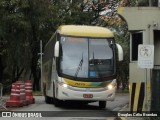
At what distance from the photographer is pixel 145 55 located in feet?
53.2

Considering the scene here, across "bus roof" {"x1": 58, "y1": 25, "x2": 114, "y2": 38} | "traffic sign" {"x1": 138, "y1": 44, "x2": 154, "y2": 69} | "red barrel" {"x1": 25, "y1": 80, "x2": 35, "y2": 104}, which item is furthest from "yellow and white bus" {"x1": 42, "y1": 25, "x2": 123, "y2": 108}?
"traffic sign" {"x1": 138, "y1": 44, "x2": 154, "y2": 69}

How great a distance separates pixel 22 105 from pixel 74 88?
4.13 metres

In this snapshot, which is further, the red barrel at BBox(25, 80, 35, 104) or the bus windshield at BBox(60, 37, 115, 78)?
the red barrel at BBox(25, 80, 35, 104)

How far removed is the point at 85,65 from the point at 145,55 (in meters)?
Result: 5.32

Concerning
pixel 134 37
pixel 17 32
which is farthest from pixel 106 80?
pixel 17 32

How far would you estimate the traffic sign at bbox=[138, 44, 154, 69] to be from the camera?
52.6 ft

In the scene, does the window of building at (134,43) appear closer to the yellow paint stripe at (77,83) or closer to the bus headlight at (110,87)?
the bus headlight at (110,87)

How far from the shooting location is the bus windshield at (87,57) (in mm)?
21078

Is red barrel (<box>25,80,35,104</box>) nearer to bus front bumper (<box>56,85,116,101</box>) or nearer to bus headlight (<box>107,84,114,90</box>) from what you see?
bus front bumper (<box>56,85,116,101</box>)

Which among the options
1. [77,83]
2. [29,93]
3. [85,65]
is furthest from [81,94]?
[29,93]

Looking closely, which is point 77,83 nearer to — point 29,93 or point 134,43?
point 134,43

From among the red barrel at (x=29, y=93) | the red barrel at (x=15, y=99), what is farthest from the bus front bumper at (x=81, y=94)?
the red barrel at (x=29, y=93)

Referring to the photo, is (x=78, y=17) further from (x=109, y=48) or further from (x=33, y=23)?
(x=109, y=48)

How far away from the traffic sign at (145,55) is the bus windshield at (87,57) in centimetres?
504
